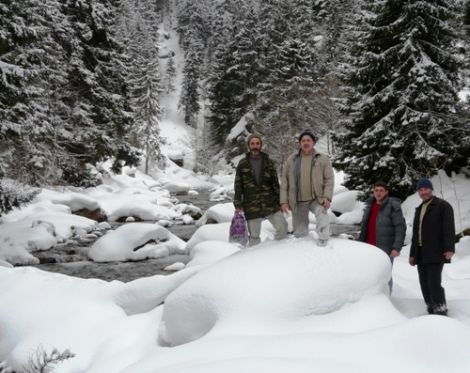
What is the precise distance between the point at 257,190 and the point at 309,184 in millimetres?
741

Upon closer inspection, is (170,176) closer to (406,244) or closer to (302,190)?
(406,244)

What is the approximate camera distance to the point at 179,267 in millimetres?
10672

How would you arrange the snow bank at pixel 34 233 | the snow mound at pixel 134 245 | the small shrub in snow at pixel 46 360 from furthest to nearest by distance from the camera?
1. the snow mound at pixel 134 245
2. the snow bank at pixel 34 233
3. the small shrub in snow at pixel 46 360

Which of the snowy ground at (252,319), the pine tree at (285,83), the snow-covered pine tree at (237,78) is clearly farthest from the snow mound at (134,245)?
the snow-covered pine tree at (237,78)

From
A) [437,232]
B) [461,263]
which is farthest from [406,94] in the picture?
[437,232]

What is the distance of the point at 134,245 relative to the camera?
12203 millimetres

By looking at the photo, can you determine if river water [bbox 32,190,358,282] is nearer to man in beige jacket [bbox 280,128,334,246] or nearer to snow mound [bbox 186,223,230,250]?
snow mound [bbox 186,223,230,250]

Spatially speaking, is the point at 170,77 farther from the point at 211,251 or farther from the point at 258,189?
the point at 258,189

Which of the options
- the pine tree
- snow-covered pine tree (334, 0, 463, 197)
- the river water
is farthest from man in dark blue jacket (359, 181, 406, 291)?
the pine tree

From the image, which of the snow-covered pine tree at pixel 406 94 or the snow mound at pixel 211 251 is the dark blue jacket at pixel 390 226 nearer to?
the snow mound at pixel 211 251

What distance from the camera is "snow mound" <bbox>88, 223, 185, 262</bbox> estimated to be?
11945mm

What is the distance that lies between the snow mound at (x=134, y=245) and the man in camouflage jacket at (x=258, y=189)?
23.7 ft

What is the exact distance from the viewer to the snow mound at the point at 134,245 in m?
11.9

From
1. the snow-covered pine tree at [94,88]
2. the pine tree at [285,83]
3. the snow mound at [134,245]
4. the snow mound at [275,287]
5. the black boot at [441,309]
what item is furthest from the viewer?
the pine tree at [285,83]
